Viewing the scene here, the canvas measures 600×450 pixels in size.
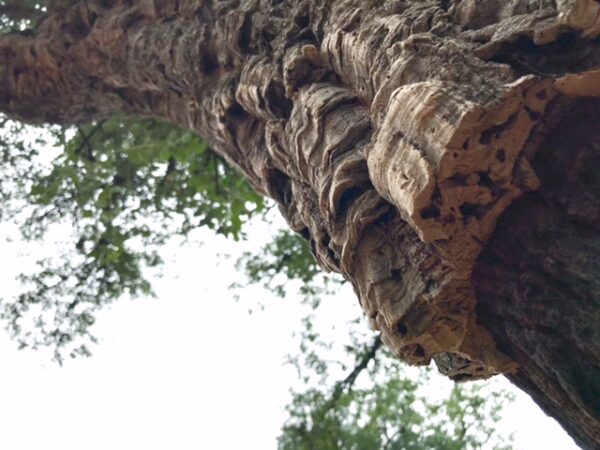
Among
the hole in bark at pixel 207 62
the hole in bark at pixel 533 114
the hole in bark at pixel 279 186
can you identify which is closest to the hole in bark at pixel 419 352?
the hole in bark at pixel 533 114

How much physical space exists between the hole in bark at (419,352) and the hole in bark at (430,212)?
0.49 meters

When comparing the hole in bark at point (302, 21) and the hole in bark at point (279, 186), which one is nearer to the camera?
the hole in bark at point (302, 21)

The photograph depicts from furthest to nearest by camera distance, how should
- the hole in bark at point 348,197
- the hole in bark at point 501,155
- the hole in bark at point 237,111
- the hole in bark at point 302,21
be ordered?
the hole in bark at point 237,111 < the hole in bark at point 302,21 < the hole in bark at point 348,197 < the hole in bark at point 501,155

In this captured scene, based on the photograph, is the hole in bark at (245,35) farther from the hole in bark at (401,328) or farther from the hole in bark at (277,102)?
the hole in bark at (401,328)

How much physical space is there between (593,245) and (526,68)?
22.0 inches

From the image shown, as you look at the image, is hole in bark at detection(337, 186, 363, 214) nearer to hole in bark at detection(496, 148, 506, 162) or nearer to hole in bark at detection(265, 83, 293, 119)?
hole in bark at detection(496, 148, 506, 162)

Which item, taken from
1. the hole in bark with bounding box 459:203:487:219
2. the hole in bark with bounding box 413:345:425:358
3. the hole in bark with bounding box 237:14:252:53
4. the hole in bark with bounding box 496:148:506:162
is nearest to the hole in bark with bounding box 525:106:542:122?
the hole in bark with bounding box 496:148:506:162

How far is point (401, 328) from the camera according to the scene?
216 centimetres

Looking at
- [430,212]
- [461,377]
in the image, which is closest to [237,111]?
[461,377]

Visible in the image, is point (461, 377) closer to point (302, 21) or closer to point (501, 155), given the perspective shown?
point (501, 155)

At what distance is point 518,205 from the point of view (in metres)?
2.02

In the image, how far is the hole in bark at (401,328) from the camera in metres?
2.15

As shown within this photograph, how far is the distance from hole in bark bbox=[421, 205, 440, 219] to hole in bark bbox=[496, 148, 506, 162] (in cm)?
22

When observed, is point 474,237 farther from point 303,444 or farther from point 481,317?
point 303,444
